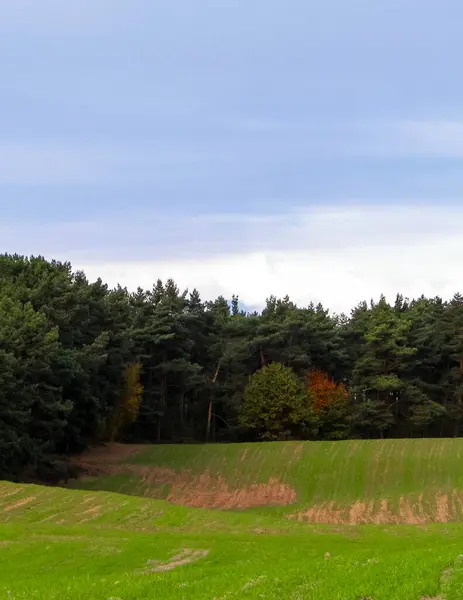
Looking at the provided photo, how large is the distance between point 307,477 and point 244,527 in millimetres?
26615

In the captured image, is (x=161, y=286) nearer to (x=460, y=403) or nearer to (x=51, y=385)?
(x=51, y=385)

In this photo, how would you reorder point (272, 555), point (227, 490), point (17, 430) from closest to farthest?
point (272, 555), point (17, 430), point (227, 490)

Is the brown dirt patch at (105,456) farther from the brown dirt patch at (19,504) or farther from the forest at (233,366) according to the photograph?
the brown dirt patch at (19,504)

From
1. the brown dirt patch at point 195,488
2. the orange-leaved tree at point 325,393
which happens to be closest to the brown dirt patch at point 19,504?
the brown dirt patch at point 195,488

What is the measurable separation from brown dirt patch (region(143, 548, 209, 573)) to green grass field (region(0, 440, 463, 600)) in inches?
4.3

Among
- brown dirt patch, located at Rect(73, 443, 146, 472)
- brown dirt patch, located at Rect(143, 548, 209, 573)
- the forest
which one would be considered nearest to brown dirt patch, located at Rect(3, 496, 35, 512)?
brown dirt patch, located at Rect(143, 548, 209, 573)

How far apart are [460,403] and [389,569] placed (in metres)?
76.4

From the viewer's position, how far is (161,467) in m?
63.3

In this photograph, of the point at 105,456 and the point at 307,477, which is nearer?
the point at 307,477

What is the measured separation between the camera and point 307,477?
5741 centimetres

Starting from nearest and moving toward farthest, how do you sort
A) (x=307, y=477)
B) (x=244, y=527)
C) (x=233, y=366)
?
1. (x=244, y=527)
2. (x=307, y=477)
3. (x=233, y=366)

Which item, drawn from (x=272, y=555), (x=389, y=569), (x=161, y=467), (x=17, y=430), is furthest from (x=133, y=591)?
(x=161, y=467)

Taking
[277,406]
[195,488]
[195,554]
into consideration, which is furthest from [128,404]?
[195,554]

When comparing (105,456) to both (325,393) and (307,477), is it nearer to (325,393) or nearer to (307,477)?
(307,477)
